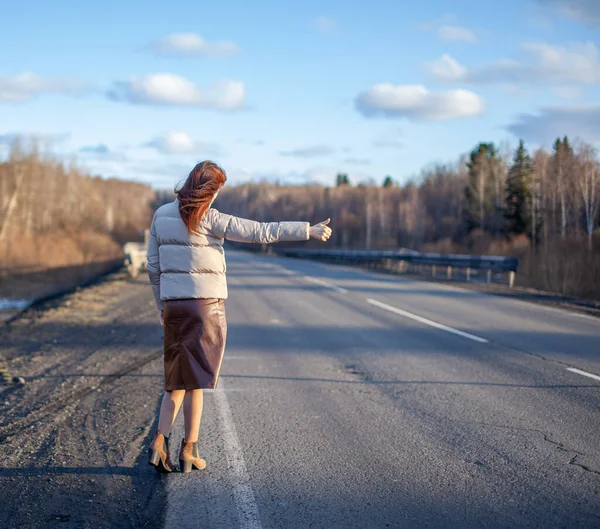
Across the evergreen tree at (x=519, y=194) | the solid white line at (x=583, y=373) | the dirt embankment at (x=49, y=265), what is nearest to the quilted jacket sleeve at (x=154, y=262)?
the solid white line at (x=583, y=373)

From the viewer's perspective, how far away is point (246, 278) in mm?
25969

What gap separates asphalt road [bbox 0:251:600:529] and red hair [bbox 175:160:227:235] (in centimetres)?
183

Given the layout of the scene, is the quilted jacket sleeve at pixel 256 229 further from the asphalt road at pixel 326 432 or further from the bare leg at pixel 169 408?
the asphalt road at pixel 326 432

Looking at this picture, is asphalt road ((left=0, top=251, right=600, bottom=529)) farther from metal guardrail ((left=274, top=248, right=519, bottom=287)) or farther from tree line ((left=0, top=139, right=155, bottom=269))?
tree line ((left=0, top=139, right=155, bottom=269))

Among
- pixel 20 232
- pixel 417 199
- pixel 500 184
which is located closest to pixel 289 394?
pixel 20 232

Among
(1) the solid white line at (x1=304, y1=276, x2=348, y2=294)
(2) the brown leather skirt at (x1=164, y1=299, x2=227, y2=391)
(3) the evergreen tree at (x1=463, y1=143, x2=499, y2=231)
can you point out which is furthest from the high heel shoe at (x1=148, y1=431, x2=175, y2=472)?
(3) the evergreen tree at (x1=463, y1=143, x2=499, y2=231)

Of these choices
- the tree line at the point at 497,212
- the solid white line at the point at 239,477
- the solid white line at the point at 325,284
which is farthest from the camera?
the tree line at the point at 497,212

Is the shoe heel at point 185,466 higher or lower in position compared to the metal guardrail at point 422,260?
lower

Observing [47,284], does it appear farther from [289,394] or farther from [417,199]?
[417,199]

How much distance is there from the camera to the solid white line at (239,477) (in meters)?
3.90

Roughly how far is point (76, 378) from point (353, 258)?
3629 cm

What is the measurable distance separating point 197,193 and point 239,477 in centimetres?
199

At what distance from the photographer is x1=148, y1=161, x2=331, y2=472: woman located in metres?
4.62

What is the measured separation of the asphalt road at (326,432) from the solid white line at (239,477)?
16mm
